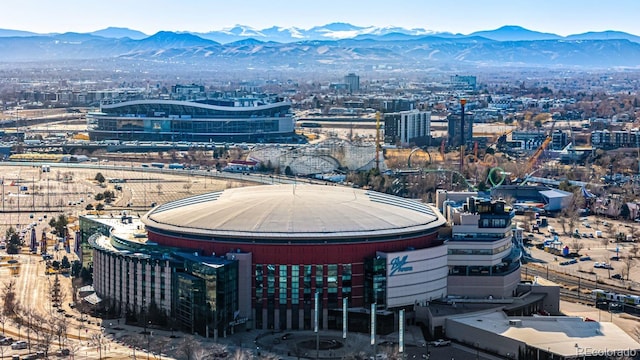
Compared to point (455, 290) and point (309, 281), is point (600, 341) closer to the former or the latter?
point (455, 290)

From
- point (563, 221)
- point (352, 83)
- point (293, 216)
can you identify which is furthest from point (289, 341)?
point (352, 83)

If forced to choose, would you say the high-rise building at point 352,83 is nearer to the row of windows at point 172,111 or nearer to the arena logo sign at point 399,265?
the row of windows at point 172,111

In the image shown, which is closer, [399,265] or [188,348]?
[188,348]

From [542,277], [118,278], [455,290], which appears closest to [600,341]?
[455,290]

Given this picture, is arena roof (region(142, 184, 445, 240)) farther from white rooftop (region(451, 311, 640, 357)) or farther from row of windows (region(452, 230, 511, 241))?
white rooftop (region(451, 311, 640, 357))

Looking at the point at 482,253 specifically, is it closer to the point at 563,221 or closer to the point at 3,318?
the point at 3,318

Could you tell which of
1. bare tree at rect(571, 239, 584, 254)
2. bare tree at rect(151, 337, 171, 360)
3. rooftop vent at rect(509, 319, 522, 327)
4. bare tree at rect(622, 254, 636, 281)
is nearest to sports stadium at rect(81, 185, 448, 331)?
bare tree at rect(151, 337, 171, 360)
